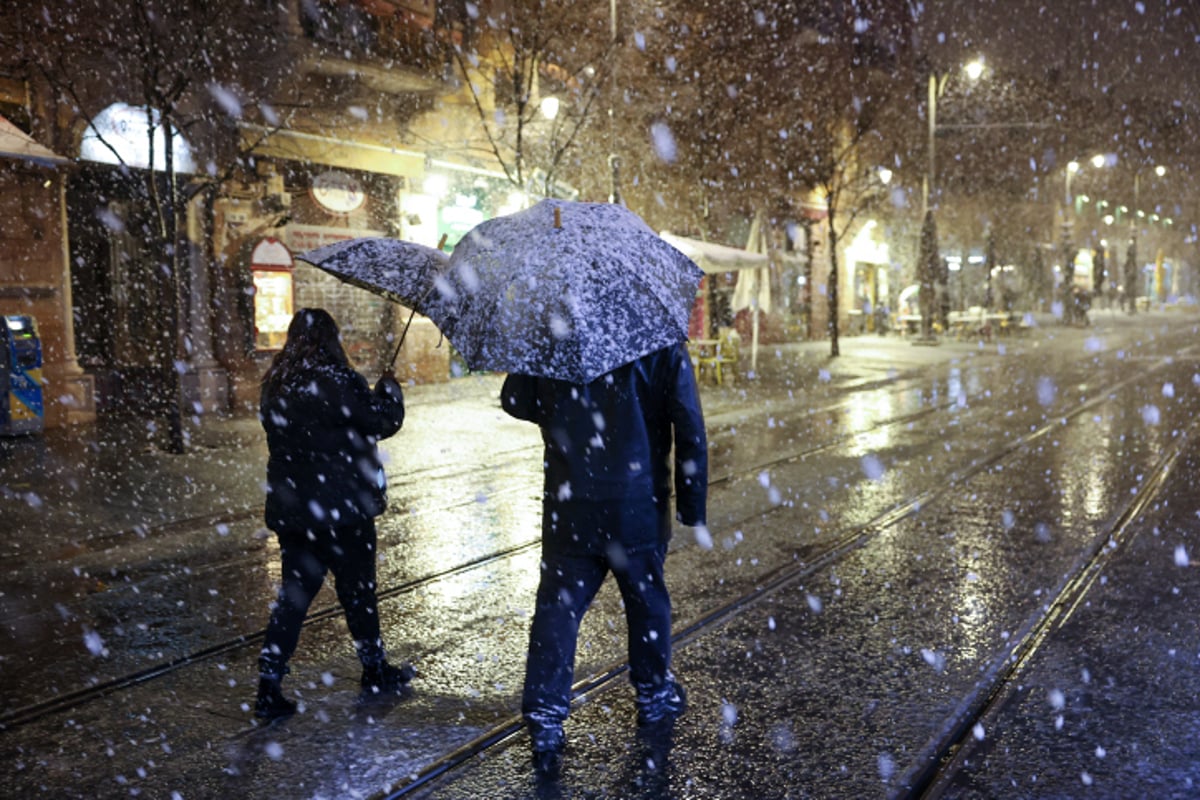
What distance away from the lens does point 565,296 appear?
3.69m

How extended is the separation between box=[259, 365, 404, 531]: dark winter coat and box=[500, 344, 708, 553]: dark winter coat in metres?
0.66

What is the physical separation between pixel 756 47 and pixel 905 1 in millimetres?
18034

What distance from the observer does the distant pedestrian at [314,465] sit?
14.1ft

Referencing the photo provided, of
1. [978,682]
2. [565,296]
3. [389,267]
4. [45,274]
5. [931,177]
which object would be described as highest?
[931,177]

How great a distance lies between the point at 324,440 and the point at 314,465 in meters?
0.12

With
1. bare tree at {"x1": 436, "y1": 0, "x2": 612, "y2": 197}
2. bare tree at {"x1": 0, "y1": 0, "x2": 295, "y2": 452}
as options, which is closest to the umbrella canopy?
bare tree at {"x1": 0, "y1": 0, "x2": 295, "y2": 452}

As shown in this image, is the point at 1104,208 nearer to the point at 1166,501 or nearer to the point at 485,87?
the point at 485,87

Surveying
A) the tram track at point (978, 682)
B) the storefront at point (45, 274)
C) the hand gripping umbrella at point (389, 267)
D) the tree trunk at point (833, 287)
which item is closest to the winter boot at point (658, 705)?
the tram track at point (978, 682)

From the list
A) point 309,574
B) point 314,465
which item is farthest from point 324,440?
point 309,574

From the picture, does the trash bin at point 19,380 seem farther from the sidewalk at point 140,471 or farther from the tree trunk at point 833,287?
the tree trunk at point 833,287

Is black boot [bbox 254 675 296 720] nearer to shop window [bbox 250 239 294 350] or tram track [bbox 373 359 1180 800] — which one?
tram track [bbox 373 359 1180 800]

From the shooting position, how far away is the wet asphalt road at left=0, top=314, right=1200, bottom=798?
3.95 metres

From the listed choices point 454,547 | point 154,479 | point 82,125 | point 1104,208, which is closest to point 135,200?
point 82,125

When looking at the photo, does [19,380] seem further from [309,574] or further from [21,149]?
[309,574]
